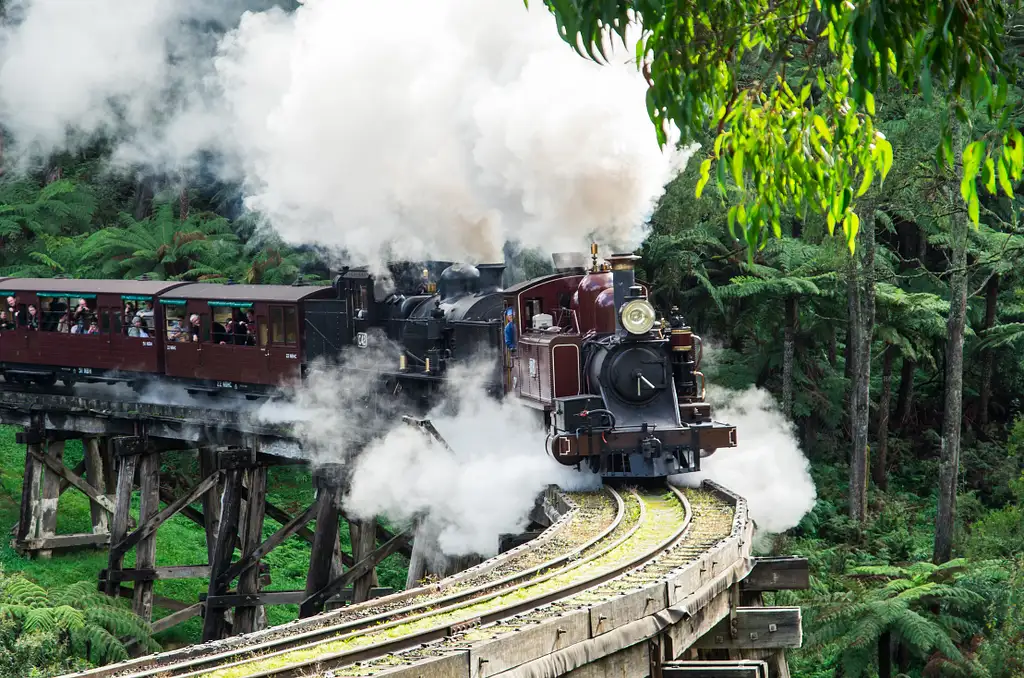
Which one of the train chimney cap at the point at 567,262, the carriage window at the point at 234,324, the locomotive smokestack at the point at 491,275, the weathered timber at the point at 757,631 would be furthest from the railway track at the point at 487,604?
the carriage window at the point at 234,324

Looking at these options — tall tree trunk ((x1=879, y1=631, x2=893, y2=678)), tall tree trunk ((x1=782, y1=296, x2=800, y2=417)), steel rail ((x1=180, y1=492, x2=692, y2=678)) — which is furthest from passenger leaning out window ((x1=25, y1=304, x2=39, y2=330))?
steel rail ((x1=180, y1=492, x2=692, y2=678))

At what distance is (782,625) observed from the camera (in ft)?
30.7

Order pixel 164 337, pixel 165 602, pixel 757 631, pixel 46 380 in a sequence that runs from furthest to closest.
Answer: pixel 46 380 < pixel 164 337 < pixel 165 602 < pixel 757 631

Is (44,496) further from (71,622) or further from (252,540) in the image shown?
(71,622)

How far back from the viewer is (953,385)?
718 inches

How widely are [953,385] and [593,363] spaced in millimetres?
7465

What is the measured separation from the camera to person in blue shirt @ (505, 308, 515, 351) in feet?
48.4

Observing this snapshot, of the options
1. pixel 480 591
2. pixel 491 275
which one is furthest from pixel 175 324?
pixel 480 591

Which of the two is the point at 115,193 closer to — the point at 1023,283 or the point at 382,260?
the point at 382,260

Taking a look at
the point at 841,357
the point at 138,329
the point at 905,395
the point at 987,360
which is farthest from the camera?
the point at 841,357

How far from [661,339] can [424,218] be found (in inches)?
343

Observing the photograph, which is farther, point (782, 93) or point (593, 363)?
point (593, 363)

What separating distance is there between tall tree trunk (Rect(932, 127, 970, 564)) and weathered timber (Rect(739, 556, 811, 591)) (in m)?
8.21

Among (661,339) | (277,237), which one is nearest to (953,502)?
(661,339)
